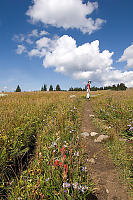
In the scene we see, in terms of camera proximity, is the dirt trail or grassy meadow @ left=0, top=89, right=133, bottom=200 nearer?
grassy meadow @ left=0, top=89, right=133, bottom=200

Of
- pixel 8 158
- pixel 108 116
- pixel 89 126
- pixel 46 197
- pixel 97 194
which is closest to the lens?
pixel 46 197

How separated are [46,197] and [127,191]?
1603 millimetres

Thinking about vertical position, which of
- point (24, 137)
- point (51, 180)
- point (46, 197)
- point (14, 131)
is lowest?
point (46, 197)

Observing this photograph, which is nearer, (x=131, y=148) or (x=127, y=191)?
(x=127, y=191)

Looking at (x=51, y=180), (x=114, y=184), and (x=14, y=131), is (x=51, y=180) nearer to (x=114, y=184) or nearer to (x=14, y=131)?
(x=114, y=184)

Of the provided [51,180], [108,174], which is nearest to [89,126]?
[108,174]

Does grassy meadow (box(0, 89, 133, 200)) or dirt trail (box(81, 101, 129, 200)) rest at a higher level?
grassy meadow (box(0, 89, 133, 200))

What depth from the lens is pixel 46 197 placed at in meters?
1.90

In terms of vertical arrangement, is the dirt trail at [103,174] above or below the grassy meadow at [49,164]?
below

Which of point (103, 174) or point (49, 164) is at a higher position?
point (49, 164)

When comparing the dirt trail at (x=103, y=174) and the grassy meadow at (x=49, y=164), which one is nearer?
the grassy meadow at (x=49, y=164)

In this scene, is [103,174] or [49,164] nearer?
[49,164]

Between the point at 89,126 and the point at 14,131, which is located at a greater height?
the point at 14,131

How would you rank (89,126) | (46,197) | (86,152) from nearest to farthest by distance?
(46,197) → (86,152) → (89,126)
